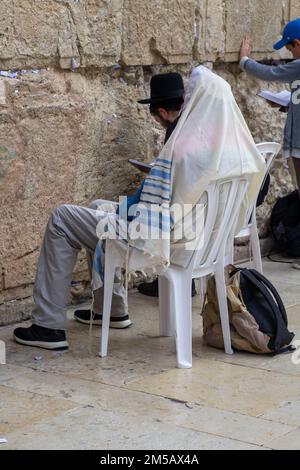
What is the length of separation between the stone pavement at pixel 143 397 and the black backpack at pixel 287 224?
198 centimetres

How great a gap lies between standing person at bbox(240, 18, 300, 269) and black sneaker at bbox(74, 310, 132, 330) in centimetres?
197

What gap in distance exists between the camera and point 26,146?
540 cm

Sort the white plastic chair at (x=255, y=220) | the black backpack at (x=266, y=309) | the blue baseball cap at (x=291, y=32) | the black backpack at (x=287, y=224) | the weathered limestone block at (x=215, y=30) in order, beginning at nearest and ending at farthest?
1. the black backpack at (x=266, y=309)
2. the white plastic chair at (x=255, y=220)
3. the blue baseball cap at (x=291, y=32)
4. the weathered limestone block at (x=215, y=30)
5. the black backpack at (x=287, y=224)

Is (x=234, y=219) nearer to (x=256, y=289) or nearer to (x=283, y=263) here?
(x=256, y=289)

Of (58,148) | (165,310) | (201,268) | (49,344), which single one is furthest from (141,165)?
(49,344)

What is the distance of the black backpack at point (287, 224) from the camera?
289 inches

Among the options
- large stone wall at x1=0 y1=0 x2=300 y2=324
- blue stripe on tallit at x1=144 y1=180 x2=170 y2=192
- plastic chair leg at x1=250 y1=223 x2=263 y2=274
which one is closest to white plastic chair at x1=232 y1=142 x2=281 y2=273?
plastic chair leg at x1=250 y1=223 x2=263 y2=274

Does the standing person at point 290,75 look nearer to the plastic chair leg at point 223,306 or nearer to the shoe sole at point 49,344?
the plastic chair leg at point 223,306

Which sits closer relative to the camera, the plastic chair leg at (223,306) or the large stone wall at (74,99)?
the plastic chair leg at (223,306)

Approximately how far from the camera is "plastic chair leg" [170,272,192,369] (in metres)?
4.74

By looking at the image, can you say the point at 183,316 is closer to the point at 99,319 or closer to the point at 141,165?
the point at 99,319

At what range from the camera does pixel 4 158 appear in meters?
5.29

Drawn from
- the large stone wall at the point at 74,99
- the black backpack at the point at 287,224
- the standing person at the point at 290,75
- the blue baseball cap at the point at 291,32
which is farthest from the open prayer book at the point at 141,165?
the black backpack at the point at 287,224
